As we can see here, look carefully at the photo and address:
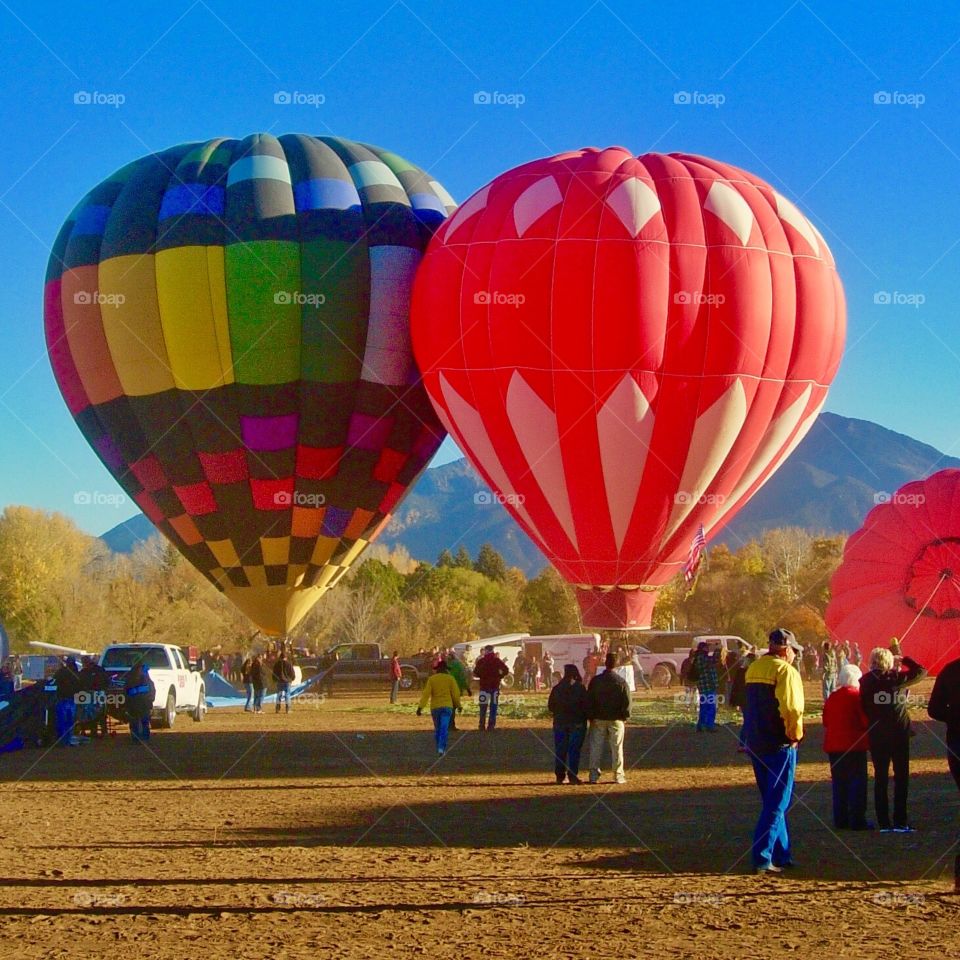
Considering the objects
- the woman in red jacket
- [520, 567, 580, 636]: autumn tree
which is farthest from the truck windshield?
[520, 567, 580, 636]: autumn tree

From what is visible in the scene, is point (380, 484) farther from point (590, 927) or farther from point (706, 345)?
point (590, 927)

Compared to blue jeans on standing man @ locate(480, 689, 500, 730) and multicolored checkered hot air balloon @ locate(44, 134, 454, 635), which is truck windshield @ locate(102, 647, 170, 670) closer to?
multicolored checkered hot air balloon @ locate(44, 134, 454, 635)

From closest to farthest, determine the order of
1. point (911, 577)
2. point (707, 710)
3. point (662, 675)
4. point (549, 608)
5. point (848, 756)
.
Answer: point (848, 756) < point (707, 710) < point (911, 577) < point (662, 675) < point (549, 608)

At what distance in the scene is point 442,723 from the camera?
1655cm

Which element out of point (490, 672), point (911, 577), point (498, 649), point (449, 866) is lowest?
point (449, 866)

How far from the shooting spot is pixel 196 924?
23.1ft

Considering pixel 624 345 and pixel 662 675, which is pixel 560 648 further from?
pixel 624 345

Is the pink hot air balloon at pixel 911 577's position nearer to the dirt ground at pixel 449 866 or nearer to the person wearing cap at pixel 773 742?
the dirt ground at pixel 449 866

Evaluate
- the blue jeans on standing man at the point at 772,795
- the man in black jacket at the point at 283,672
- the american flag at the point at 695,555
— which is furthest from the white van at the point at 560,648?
the blue jeans on standing man at the point at 772,795

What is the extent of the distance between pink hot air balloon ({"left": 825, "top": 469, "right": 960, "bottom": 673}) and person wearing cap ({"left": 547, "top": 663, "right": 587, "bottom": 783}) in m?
11.0

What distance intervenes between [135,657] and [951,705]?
52.4ft

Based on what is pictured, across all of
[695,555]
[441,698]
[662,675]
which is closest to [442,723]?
[441,698]

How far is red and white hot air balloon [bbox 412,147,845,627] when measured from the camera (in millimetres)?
20000

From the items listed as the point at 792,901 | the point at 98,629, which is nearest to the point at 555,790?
the point at 792,901
